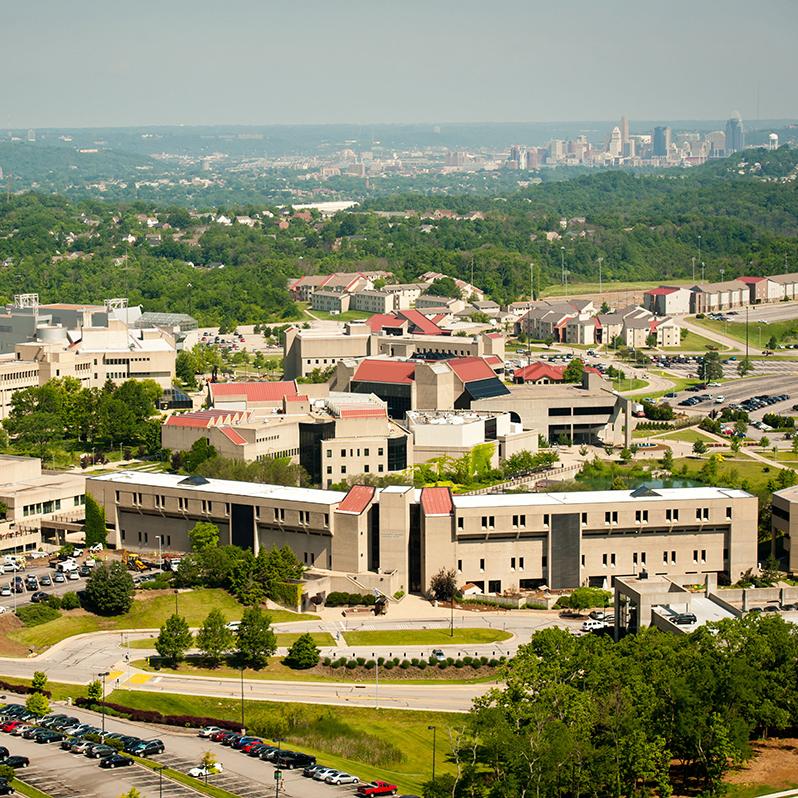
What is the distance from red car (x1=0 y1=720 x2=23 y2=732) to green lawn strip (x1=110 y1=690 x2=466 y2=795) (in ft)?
9.17

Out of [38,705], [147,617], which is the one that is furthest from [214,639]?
[38,705]

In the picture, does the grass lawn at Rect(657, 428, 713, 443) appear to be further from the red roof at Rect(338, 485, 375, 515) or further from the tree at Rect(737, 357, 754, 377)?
the red roof at Rect(338, 485, 375, 515)

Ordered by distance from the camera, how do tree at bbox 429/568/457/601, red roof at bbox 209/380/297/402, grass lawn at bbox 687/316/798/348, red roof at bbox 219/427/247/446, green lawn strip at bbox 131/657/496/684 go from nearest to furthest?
green lawn strip at bbox 131/657/496/684
tree at bbox 429/568/457/601
red roof at bbox 219/427/247/446
red roof at bbox 209/380/297/402
grass lawn at bbox 687/316/798/348

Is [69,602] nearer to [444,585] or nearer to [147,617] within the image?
[147,617]

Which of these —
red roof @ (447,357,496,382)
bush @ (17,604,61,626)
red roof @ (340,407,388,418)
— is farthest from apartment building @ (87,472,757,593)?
Result: red roof @ (447,357,496,382)

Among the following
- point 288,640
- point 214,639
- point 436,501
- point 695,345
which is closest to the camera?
point 214,639

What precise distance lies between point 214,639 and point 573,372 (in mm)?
37636

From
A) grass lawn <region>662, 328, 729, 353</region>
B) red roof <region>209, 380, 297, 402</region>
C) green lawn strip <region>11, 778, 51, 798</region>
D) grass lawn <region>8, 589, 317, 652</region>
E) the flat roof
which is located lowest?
grass lawn <region>662, 328, 729, 353</region>

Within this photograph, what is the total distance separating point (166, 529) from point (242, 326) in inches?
2001

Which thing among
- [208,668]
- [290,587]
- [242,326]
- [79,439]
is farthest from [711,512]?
[242,326]

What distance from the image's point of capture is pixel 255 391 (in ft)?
200

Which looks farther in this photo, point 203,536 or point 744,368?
point 744,368

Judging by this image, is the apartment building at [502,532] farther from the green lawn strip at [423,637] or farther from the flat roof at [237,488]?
the green lawn strip at [423,637]

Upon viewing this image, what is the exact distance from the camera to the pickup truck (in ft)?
96.7
